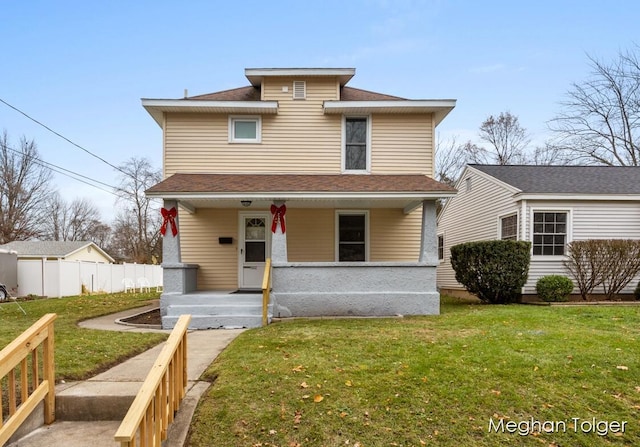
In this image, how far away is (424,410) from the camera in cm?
344

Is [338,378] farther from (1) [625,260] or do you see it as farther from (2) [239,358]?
(1) [625,260]

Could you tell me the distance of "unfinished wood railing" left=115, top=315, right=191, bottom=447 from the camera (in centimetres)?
213

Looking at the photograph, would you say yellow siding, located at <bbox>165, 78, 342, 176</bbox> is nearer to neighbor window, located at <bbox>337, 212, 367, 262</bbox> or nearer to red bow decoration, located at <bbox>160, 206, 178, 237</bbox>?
neighbor window, located at <bbox>337, 212, 367, 262</bbox>

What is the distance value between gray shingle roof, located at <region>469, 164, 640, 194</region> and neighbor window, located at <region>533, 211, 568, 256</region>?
2.41 feet

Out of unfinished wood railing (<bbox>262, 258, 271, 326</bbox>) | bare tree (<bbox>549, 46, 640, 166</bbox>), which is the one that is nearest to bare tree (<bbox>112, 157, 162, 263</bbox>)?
unfinished wood railing (<bbox>262, 258, 271, 326</bbox>)

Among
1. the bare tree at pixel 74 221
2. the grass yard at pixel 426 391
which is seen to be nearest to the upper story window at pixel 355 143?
the grass yard at pixel 426 391

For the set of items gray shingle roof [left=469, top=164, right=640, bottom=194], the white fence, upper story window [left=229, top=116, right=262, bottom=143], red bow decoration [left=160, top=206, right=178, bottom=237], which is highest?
upper story window [left=229, top=116, right=262, bottom=143]

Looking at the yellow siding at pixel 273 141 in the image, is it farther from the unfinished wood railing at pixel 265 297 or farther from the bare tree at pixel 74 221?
the bare tree at pixel 74 221

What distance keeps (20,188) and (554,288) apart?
33333 millimetres

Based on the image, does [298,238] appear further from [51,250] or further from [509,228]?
[51,250]

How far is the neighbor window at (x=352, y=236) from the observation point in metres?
10.5

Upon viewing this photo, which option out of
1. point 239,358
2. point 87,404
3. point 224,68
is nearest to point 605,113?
point 224,68

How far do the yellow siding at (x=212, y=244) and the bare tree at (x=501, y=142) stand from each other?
75.5ft

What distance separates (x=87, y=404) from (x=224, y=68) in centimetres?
1476
